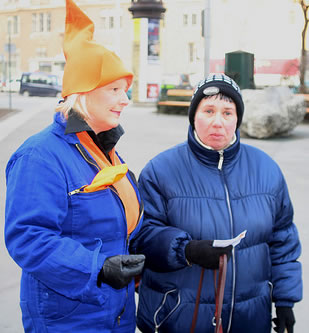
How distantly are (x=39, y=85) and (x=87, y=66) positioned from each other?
3470 cm

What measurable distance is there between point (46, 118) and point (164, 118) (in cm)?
363

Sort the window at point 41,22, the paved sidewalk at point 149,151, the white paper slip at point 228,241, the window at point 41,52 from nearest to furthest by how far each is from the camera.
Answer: the white paper slip at point 228,241
the paved sidewalk at point 149,151
the window at point 41,52
the window at point 41,22

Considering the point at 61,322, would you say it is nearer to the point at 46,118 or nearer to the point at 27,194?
the point at 27,194

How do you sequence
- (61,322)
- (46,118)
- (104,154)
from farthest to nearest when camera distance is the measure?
(46,118) → (104,154) → (61,322)

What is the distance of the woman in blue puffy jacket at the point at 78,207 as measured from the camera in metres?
1.95

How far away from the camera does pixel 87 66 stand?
217 cm

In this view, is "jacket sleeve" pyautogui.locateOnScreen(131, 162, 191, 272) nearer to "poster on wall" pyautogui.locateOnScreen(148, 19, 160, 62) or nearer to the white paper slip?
the white paper slip

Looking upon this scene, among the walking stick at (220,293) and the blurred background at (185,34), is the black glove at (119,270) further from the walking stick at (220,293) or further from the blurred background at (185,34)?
the blurred background at (185,34)

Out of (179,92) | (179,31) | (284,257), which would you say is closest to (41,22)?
(179,31)

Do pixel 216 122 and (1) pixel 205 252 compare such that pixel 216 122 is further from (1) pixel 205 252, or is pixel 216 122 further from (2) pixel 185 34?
(2) pixel 185 34

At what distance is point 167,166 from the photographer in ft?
8.42

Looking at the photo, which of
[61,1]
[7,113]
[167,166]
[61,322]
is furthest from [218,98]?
[61,1]

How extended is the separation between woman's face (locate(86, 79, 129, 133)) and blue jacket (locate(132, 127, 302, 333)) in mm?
432

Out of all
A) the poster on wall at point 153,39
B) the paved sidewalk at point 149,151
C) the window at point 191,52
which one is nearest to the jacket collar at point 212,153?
the paved sidewalk at point 149,151
